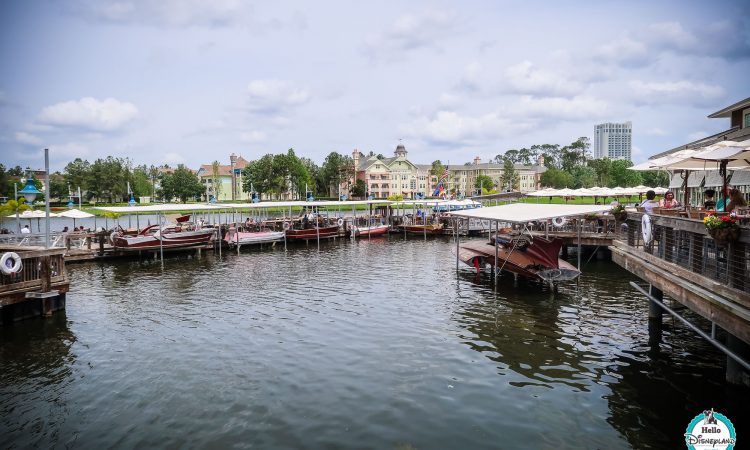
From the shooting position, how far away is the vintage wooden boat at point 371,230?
171 ft

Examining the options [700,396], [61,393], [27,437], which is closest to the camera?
[27,437]

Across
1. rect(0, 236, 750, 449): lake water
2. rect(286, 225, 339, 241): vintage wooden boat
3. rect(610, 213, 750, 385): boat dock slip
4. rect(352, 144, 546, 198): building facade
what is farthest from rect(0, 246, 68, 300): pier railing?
rect(352, 144, 546, 198): building facade

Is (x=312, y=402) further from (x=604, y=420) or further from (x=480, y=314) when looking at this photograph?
(x=480, y=314)

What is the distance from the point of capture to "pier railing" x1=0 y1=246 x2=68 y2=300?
17.0 meters

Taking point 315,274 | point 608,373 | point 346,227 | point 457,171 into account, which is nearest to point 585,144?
point 457,171

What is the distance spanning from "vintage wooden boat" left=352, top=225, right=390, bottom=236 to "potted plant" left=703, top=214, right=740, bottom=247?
1694 inches

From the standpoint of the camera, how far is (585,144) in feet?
569

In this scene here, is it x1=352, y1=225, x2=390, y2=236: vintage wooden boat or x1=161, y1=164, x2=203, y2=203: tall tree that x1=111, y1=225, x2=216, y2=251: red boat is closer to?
x1=352, y1=225, x2=390, y2=236: vintage wooden boat

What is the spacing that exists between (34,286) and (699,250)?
67.5 feet

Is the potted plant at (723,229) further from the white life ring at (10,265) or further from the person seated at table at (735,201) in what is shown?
the white life ring at (10,265)

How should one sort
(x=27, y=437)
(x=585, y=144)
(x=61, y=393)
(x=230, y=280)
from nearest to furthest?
(x=27, y=437) < (x=61, y=393) < (x=230, y=280) < (x=585, y=144)

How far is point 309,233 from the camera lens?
46.8m

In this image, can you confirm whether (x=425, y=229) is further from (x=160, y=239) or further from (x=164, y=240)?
(x=160, y=239)

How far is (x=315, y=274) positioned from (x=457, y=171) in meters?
149
